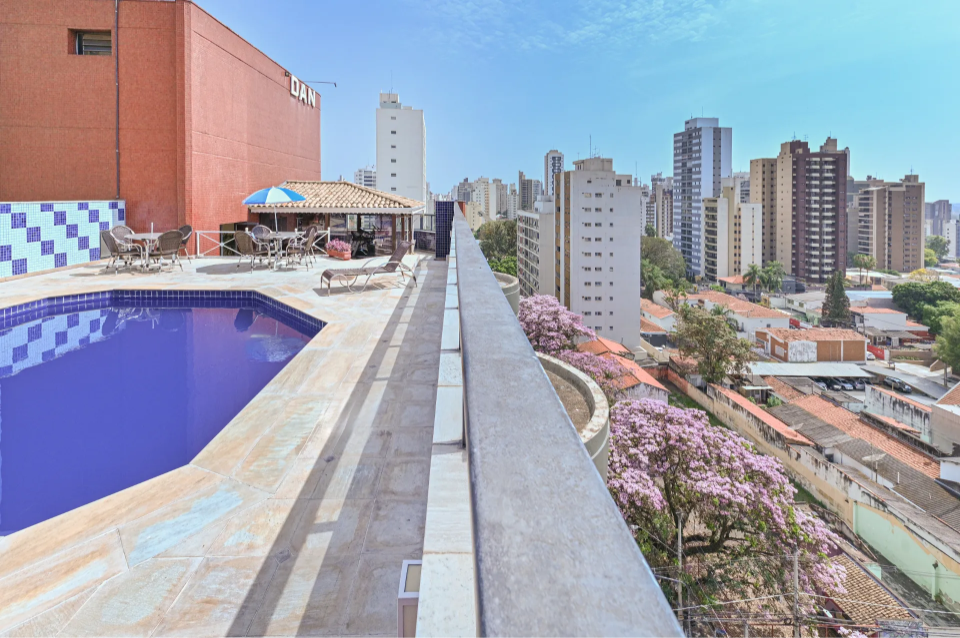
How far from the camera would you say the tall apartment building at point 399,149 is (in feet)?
255

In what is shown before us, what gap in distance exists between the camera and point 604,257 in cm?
4878

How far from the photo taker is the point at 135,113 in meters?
14.1

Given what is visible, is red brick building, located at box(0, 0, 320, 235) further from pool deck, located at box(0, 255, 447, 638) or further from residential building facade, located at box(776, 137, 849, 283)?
residential building facade, located at box(776, 137, 849, 283)

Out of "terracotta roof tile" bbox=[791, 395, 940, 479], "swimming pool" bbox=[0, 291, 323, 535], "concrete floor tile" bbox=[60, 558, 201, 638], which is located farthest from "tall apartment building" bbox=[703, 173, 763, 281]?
"concrete floor tile" bbox=[60, 558, 201, 638]

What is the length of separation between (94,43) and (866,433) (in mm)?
33590

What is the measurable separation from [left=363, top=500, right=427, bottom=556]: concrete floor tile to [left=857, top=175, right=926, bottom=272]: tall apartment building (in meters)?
120

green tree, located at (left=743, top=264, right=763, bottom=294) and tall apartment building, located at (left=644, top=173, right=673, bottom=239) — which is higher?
tall apartment building, located at (left=644, top=173, right=673, bottom=239)

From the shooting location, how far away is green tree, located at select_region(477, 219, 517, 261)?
2534 inches

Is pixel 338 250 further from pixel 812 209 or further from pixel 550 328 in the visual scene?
pixel 812 209

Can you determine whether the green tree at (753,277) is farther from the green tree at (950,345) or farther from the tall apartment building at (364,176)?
the tall apartment building at (364,176)

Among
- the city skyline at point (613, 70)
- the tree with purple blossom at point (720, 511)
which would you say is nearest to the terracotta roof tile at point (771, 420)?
the tree with purple blossom at point (720, 511)

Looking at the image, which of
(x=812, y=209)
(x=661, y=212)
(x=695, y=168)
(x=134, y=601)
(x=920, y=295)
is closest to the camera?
(x=134, y=601)

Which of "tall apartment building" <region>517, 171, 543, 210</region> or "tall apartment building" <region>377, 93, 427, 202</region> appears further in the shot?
"tall apartment building" <region>517, 171, 543, 210</region>

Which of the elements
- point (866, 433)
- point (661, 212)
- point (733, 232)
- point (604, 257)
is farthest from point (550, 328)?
point (661, 212)
